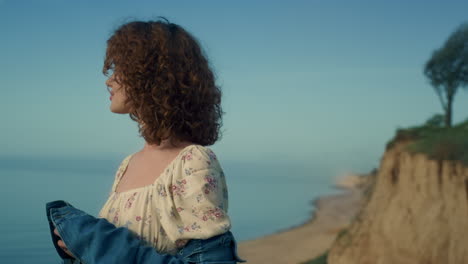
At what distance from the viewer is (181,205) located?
1486 millimetres

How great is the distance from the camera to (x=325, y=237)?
31.2 metres

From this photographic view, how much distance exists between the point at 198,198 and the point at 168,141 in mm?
305

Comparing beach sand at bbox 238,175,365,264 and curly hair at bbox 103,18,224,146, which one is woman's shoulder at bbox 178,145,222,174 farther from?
beach sand at bbox 238,175,365,264

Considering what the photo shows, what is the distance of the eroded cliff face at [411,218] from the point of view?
7773mm

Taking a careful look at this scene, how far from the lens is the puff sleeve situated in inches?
57.2

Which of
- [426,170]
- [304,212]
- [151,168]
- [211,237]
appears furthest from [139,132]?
[304,212]

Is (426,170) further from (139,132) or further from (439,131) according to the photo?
(139,132)

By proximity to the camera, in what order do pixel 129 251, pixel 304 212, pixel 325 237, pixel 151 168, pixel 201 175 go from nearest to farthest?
pixel 129 251 < pixel 201 175 < pixel 151 168 < pixel 325 237 < pixel 304 212

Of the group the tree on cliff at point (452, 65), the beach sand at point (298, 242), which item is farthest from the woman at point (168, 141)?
the beach sand at point (298, 242)

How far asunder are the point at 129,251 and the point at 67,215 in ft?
0.80

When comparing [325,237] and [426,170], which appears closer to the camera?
[426,170]

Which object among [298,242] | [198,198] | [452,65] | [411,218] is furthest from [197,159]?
[298,242]

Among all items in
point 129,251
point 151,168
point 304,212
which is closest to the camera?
point 129,251

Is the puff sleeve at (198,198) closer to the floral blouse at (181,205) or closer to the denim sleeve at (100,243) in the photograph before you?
the floral blouse at (181,205)
